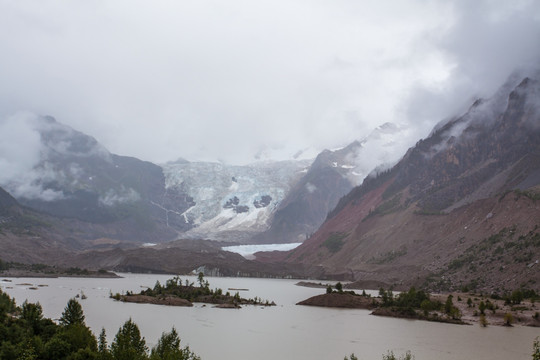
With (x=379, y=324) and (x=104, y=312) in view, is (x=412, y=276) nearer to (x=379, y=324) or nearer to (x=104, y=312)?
(x=379, y=324)

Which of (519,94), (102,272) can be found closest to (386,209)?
(519,94)

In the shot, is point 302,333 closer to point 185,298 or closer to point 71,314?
point 71,314

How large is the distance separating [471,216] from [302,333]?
88.0 m

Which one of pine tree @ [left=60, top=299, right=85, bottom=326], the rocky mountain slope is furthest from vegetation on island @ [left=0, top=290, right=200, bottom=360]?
the rocky mountain slope

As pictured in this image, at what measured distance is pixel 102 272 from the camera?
580ft

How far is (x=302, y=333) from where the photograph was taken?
62.6 metres

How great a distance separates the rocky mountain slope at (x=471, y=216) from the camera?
10438 cm

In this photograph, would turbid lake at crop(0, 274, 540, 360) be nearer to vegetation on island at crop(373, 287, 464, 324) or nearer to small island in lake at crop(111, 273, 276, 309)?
vegetation on island at crop(373, 287, 464, 324)

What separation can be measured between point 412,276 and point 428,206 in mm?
47362

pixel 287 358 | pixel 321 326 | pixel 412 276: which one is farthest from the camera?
pixel 412 276

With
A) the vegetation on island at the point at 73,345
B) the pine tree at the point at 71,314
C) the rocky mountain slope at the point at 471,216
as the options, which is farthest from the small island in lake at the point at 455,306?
the pine tree at the point at 71,314

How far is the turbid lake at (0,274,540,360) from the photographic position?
50.8 meters

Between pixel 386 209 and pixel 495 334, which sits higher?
pixel 386 209

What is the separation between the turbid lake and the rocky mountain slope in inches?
1176
